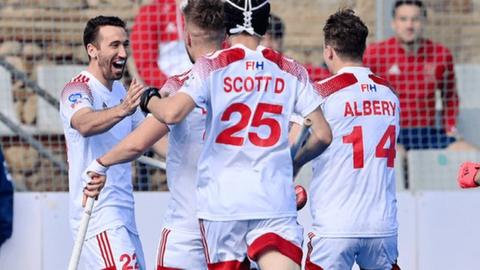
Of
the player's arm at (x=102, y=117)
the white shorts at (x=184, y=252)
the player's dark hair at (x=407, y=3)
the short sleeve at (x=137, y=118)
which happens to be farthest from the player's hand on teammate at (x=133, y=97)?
the player's dark hair at (x=407, y=3)

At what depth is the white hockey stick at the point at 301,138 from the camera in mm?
6789

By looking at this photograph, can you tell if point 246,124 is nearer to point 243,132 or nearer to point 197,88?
point 243,132

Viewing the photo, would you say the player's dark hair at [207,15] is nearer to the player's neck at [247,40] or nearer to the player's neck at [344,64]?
the player's neck at [247,40]

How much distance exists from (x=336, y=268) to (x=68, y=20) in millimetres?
4436

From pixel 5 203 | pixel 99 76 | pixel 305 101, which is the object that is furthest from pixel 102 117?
pixel 5 203

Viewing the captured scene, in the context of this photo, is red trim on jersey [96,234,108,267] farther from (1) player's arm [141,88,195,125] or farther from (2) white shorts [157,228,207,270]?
(1) player's arm [141,88,195,125]

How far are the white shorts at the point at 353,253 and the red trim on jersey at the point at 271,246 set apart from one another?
1512mm

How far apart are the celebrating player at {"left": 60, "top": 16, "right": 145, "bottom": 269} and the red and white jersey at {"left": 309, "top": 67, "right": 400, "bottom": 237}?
1.18m

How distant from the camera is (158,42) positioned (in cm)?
1172

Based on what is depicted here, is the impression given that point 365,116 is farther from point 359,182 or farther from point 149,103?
point 149,103

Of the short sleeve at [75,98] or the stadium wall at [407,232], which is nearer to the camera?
the short sleeve at [75,98]

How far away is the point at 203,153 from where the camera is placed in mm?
6742

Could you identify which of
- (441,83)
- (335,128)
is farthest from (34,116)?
(335,128)

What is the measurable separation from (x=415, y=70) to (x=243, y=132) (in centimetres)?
502
